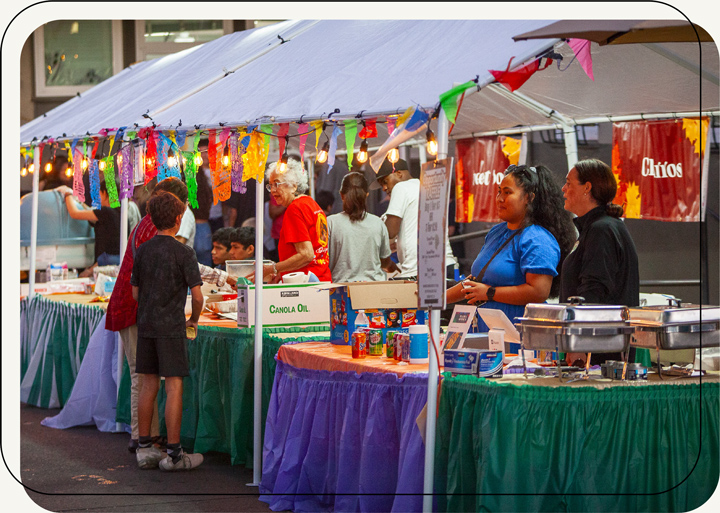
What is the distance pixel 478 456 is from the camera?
3.46m

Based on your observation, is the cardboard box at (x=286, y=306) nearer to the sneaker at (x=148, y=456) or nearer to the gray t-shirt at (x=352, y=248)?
the gray t-shirt at (x=352, y=248)

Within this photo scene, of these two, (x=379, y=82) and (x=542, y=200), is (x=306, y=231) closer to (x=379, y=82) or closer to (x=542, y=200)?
(x=379, y=82)

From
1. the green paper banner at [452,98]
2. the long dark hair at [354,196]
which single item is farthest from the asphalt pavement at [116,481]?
the green paper banner at [452,98]

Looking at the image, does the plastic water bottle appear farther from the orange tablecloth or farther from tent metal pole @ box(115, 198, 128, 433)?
tent metal pole @ box(115, 198, 128, 433)

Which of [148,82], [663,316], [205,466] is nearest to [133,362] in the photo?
[205,466]

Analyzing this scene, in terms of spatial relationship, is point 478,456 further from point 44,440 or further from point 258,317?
point 44,440

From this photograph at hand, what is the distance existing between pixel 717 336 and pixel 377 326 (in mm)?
1524

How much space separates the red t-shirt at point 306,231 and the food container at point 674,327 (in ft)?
8.39

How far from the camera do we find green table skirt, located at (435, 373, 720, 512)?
338cm

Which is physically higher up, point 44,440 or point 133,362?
point 133,362

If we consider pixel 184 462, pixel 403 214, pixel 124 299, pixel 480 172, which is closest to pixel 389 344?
pixel 184 462

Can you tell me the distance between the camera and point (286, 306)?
521 centimetres

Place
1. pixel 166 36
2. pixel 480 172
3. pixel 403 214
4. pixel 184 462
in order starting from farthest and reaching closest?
pixel 166 36 → pixel 480 172 → pixel 403 214 → pixel 184 462

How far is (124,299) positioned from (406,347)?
7.00 feet
